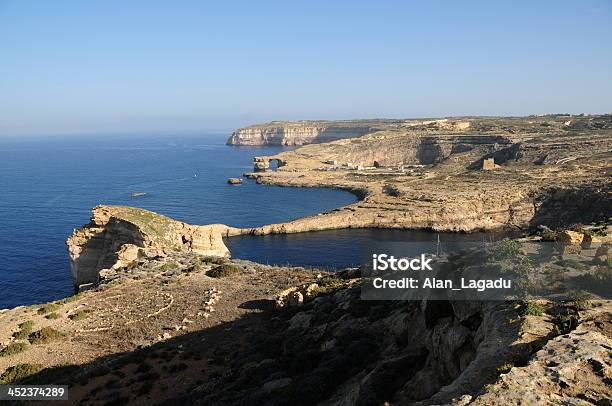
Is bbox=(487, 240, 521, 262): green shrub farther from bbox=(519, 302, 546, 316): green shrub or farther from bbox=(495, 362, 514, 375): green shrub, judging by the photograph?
bbox=(495, 362, 514, 375): green shrub

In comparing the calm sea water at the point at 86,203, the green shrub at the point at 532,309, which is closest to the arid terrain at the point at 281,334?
the green shrub at the point at 532,309

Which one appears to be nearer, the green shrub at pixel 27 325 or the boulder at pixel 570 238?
the boulder at pixel 570 238

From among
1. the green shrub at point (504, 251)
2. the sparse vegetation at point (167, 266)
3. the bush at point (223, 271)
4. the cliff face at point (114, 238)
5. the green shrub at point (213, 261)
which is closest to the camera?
the green shrub at point (504, 251)

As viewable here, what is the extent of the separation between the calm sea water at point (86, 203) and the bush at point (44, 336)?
25.1 metres

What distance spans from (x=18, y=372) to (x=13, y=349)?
11.1ft

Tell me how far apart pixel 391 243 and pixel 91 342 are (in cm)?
5384

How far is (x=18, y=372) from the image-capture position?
25.5 m

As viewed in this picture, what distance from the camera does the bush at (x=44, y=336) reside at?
29.8 m

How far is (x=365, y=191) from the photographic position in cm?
11725

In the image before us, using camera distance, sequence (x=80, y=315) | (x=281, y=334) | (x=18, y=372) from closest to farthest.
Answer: (x=18, y=372) < (x=281, y=334) < (x=80, y=315)

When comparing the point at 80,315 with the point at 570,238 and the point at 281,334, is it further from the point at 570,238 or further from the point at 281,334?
the point at 570,238

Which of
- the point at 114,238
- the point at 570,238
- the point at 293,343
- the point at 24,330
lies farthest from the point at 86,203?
the point at 570,238

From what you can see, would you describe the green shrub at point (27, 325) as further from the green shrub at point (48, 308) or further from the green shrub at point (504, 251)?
the green shrub at point (504, 251)

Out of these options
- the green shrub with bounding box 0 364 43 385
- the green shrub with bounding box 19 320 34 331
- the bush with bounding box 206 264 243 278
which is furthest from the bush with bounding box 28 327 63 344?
the bush with bounding box 206 264 243 278
